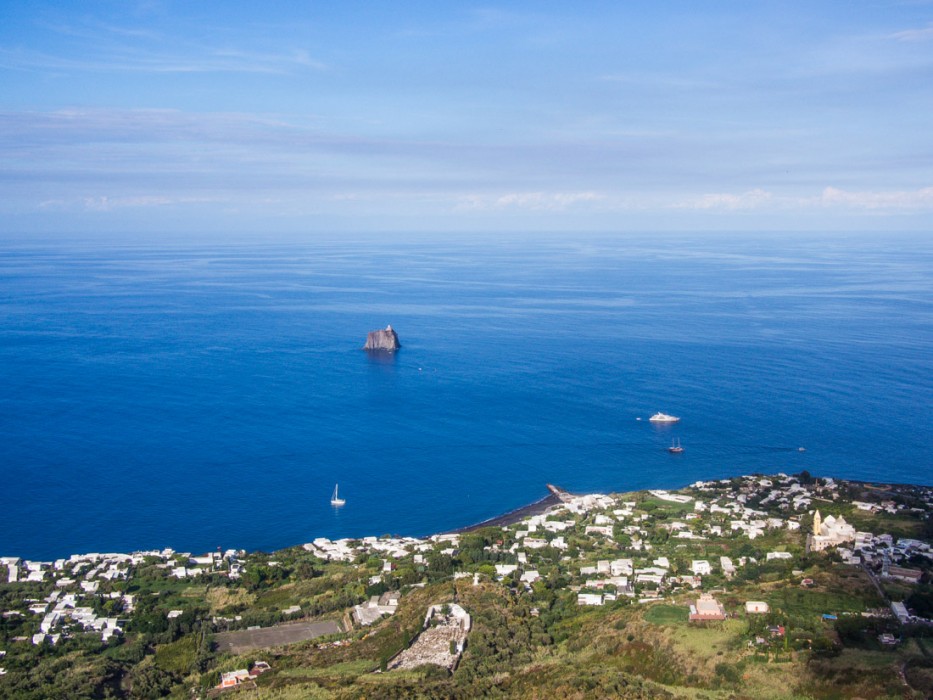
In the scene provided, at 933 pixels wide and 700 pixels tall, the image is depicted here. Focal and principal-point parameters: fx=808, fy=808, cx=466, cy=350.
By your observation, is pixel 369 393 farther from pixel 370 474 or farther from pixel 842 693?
pixel 842 693

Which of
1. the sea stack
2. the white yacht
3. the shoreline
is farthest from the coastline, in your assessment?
the sea stack

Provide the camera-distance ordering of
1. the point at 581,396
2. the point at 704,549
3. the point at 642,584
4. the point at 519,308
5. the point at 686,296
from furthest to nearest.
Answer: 1. the point at 686,296
2. the point at 519,308
3. the point at 581,396
4. the point at 704,549
5. the point at 642,584

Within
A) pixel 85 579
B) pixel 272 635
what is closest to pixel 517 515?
pixel 272 635

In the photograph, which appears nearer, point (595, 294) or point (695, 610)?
point (695, 610)

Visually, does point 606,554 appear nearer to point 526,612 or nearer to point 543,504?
point 526,612

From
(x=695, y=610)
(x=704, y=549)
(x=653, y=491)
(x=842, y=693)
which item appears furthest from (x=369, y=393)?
(x=842, y=693)

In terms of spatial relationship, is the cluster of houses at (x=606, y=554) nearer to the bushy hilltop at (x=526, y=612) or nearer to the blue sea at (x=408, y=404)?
the bushy hilltop at (x=526, y=612)

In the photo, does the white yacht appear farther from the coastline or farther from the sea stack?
the sea stack
